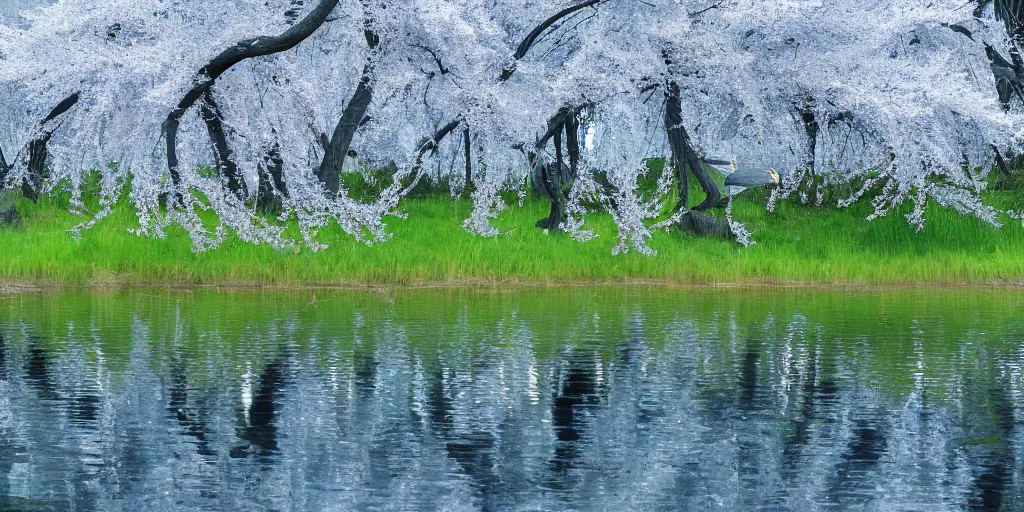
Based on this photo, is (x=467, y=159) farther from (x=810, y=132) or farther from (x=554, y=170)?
(x=810, y=132)

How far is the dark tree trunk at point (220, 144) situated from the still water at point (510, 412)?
19.3 ft

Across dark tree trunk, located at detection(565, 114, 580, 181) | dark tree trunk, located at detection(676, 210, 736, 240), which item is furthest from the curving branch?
dark tree trunk, located at detection(676, 210, 736, 240)

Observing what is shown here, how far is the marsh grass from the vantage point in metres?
19.3

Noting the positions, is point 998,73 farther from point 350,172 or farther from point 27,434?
point 27,434

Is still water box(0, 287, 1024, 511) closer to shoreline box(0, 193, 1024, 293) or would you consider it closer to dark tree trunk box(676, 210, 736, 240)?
shoreline box(0, 193, 1024, 293)

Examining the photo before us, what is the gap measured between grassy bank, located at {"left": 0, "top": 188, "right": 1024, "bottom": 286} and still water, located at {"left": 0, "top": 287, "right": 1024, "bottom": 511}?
197 inches

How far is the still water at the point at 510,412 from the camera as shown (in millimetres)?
6172

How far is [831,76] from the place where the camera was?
20719 mm

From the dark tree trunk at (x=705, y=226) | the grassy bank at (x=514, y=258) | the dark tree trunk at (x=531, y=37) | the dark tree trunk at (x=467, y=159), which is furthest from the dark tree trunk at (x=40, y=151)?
the dark tree trunk at (x=705, y=226)

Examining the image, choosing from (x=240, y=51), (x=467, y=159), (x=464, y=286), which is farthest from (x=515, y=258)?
(x=467, y=159)

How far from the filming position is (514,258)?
1992cm

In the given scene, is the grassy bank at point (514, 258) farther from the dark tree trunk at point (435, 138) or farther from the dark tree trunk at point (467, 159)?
the dark tree trunk at point (467, 159)

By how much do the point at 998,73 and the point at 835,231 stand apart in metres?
4.38

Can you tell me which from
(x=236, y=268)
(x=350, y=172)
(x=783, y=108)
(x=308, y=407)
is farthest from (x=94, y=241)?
(x=308, y=407)
